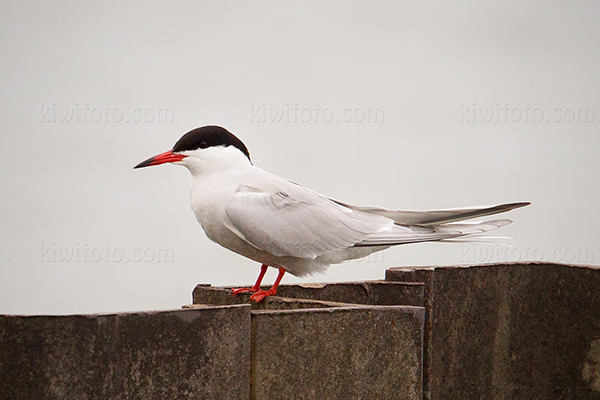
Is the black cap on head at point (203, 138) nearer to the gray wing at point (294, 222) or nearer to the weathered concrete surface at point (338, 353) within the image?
the gray wing at point (294, 222)

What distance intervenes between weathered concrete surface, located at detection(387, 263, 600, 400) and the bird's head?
46.9 inches

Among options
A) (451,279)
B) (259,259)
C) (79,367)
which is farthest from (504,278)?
(79,367)

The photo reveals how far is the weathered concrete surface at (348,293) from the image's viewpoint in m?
4.35

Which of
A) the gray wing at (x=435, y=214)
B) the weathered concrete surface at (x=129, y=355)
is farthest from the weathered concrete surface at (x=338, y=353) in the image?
the gray wing at (x=435, y=214)

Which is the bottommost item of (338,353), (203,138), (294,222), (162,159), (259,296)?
(338,353)

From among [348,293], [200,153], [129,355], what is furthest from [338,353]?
[200,153]

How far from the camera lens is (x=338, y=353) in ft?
11.2

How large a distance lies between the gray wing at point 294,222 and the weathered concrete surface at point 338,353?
91 cm

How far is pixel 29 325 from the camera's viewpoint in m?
2.80

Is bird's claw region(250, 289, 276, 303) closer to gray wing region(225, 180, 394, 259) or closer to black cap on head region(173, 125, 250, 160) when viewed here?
A: gray wing region(225, 180, 394, 259)

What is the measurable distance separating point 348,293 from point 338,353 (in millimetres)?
1038

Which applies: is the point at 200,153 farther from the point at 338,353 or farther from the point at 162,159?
the point at 338,353

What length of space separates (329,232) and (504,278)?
4.07ft

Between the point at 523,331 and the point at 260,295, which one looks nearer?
the point at 260,295
